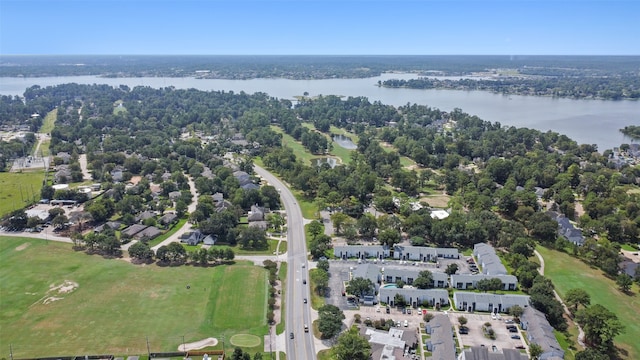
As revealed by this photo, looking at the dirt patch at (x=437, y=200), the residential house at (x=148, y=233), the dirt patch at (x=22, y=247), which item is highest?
the residential house at (x=148, y=233)

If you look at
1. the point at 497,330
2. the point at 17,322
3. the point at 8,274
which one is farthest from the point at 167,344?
the point at 497,330

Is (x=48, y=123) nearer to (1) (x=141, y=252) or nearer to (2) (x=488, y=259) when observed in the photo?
(1) (x=141, y=252)

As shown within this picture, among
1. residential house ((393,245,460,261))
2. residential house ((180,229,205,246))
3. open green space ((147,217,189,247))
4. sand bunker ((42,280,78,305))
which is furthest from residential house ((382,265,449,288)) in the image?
sand bunker ((42,280,78,305))

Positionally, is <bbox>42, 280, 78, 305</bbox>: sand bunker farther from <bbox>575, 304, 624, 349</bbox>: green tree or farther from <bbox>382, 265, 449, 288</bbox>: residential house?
<bbox>575, 304, 624, 349</bbox>: green tree

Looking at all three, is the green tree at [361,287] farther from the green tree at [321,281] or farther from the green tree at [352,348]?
the green tree at [352,348]

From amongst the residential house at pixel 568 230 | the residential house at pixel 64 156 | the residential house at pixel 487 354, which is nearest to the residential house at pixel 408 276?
the residential house at pixel 487 354

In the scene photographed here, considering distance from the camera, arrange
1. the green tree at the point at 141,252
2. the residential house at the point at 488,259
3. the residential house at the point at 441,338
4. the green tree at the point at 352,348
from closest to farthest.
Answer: the green tree at the point at 352,348, the residential house at the point at 441,338, the residential house at the point at 488,259, the green tree at the point at 141,252

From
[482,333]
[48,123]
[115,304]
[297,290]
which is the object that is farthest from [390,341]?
[48,123]
